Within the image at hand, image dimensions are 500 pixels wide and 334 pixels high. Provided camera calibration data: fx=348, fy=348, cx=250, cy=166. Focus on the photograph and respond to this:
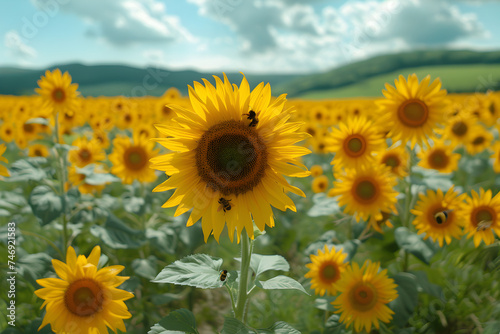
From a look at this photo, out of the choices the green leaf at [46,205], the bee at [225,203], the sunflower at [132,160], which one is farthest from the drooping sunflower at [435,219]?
the green leaf at [46,205]

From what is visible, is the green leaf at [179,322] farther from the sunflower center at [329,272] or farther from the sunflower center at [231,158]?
the sunflower center at [329,272]

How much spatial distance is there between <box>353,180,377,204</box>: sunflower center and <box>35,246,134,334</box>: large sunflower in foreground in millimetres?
2116

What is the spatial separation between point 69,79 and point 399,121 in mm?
3756

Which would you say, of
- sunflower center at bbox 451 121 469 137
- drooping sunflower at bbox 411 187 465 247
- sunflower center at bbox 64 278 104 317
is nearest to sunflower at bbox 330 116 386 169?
drooping sunflower at bbox 411 187 465 247

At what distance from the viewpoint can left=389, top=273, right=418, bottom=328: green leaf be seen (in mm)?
2797

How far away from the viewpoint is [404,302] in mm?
2809

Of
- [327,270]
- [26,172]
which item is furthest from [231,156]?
[26,172]

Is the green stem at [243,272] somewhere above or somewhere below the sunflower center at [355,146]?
below

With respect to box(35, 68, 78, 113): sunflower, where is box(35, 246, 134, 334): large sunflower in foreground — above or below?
below

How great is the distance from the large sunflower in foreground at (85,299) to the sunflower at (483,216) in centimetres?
261

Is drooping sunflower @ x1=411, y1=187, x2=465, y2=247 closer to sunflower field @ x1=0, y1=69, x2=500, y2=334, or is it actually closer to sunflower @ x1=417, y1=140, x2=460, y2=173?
sunflower field @ x1=0, y1=69, x2=500, y2=334

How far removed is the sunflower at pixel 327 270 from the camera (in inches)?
114

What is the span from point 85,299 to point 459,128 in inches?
250

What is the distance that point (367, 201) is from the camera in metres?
3.17
